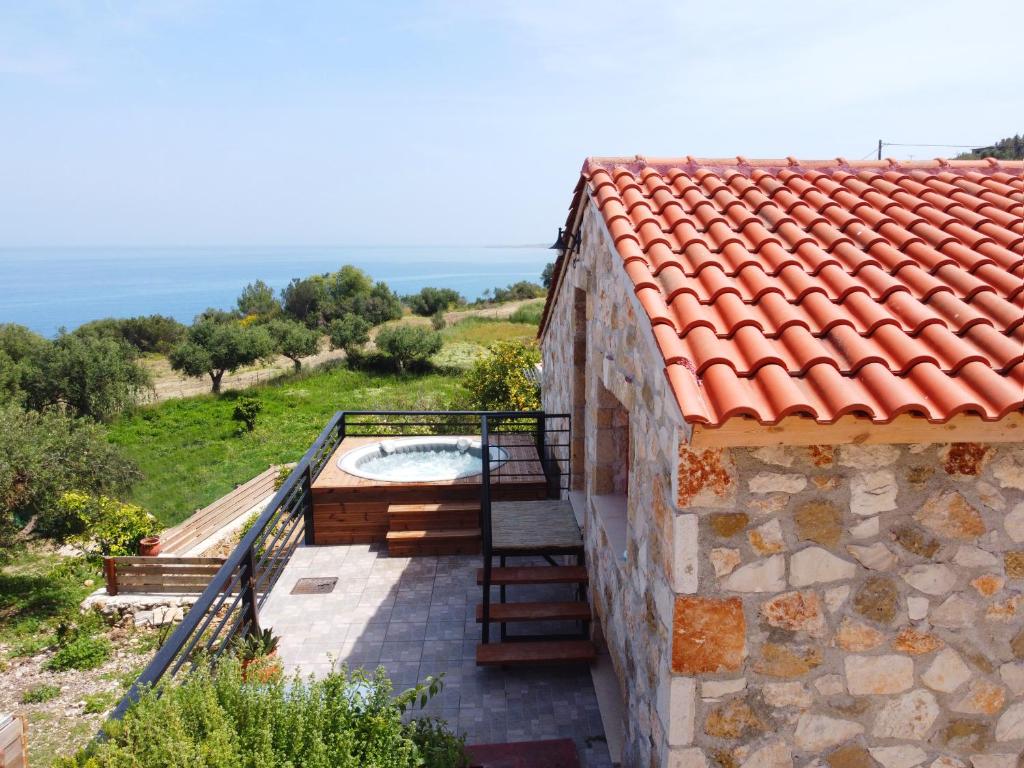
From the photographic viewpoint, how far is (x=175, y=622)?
11617 millimetres

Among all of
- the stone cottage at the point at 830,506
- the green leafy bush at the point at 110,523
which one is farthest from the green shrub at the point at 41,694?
the stone cottage at the point at 830,506

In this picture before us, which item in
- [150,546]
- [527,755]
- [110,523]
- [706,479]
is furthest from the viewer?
[110,523]

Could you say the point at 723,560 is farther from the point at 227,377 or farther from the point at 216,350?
the point at 227,377

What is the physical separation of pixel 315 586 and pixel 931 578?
240 inches

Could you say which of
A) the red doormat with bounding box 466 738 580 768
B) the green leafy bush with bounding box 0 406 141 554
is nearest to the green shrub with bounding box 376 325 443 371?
the green leafy bush with bounding box 0 406 141 554

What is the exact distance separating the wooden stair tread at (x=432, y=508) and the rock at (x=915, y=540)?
5.83m

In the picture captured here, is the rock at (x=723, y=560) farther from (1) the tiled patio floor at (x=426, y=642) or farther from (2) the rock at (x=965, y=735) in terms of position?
(1) the tiled patio floor at (x=426, y=642)

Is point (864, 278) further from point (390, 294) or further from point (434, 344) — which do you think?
point (390, 294)

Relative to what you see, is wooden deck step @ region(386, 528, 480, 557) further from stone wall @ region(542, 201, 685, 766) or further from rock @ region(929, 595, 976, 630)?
rock @ region(929, 595, 976, 630)

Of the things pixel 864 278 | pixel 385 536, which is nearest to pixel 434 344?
pixel 385 536

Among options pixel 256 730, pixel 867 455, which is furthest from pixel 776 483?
pixel 256 730

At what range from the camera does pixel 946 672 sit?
338cm

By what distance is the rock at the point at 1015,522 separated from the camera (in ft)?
10.6

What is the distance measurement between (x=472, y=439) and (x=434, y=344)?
2061cm
